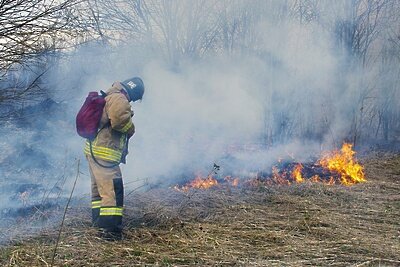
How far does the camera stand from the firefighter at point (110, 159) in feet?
14.4

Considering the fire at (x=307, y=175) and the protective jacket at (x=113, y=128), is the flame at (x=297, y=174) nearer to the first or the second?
the fire at (x=307, y=175)

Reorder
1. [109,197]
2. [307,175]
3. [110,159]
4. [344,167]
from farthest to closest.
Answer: [344,167], [307,175], [110,159], [109,197]

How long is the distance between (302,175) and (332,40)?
619 centimetres

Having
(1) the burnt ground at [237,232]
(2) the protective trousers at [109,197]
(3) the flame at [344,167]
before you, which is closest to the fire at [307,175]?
(3) the flame at [344,167]

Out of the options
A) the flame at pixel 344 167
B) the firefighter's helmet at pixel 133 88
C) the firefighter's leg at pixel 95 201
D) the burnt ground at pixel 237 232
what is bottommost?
the flame at pixel 344 167

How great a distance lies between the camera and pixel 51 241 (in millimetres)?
4273

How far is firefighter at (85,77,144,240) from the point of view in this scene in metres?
4.38

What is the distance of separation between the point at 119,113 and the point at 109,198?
932mm

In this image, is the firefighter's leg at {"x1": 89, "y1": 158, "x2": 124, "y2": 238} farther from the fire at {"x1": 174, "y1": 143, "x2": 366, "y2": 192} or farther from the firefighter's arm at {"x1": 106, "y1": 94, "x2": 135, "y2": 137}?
the fire at {"x1": 174, "y1": 143, "x2": 366, "y2": 192}

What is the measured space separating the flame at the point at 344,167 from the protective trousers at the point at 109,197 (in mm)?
4847

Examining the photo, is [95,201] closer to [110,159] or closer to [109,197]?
[109,197]

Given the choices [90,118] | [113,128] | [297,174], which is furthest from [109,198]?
[297,174]

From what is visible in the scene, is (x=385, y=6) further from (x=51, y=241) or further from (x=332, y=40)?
(x=51, y=241)

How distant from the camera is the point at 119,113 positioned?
14.5ft
